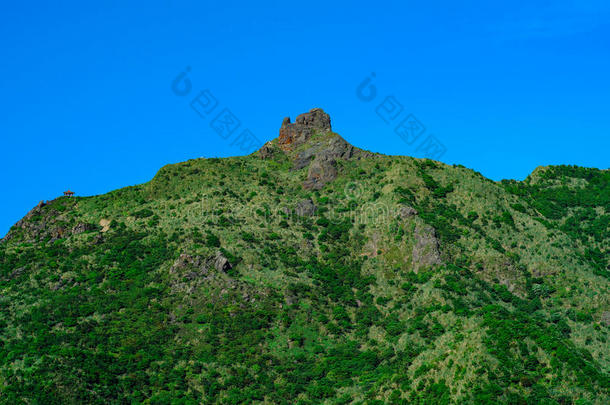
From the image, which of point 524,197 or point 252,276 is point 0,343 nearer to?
point 252,276

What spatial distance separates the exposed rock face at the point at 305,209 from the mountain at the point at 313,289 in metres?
0.38

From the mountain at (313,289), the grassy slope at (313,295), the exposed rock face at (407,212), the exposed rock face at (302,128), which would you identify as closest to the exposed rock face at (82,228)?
the mountain at (313,289)

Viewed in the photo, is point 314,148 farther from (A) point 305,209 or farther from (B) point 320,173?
(A) point 305,209

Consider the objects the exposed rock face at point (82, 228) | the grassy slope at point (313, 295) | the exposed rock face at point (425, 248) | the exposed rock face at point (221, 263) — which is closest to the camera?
the grassy slope at point (313, 295)

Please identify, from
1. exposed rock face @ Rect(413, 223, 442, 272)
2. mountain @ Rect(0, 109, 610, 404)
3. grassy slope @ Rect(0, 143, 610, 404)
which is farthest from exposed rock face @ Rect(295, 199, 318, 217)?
exposed rock face @ Rect(413, 223, 442, 272)

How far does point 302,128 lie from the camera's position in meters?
194

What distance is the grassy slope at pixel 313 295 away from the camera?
111750 mm

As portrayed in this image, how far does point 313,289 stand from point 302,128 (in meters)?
65.5

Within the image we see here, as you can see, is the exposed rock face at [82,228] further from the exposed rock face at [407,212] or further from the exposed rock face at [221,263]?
the exposed rock face at [407,212]

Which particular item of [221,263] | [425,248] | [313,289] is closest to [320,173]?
[425,248]

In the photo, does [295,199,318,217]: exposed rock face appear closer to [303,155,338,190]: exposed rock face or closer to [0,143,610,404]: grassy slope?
[0,143,610,404]: grassy slope

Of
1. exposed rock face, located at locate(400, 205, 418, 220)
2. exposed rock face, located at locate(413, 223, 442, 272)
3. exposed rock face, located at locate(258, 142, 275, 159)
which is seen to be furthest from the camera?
exposed rock face, located at locate(258, 142, 275, 159)

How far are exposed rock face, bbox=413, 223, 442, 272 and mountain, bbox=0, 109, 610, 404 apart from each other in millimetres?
334

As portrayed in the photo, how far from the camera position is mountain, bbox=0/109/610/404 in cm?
11194
